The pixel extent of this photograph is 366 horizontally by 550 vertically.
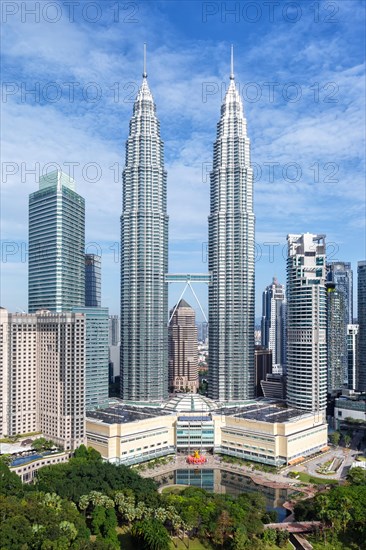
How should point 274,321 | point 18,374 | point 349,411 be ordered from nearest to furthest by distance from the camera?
point 18,374
point 349,411
point 274,321

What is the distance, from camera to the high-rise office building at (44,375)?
66.5 meters

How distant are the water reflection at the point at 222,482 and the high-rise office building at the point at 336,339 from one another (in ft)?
143

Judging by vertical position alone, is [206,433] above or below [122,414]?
below

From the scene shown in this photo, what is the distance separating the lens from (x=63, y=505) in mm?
41594

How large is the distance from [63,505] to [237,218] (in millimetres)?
62333

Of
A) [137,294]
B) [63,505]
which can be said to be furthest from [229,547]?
[137,294]

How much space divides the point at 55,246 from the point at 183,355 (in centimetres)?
5591

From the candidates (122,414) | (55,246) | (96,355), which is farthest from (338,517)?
(55,246)

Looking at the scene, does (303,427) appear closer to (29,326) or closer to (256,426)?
(256,426)

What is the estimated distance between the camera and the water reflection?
180 ft

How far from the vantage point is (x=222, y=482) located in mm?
60281

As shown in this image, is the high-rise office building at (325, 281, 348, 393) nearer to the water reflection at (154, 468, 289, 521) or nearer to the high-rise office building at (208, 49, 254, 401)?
the high-rise office building at (208, 49, 254, 401)

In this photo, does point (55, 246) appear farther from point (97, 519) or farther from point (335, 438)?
point (335, 438)

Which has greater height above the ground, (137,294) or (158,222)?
(158,222)
